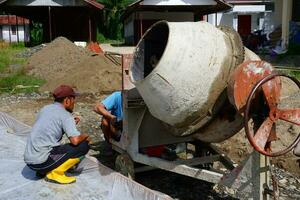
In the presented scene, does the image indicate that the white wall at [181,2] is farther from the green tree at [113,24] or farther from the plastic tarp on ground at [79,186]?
the green tree at [113,24]

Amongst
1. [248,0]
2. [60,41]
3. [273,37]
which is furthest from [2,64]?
[248,0]

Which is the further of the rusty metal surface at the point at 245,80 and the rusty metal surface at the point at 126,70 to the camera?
the rusty metal surface at the point at 126,70

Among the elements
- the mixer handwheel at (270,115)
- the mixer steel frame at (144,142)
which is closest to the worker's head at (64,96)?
the mixer steel frame at (144,142)

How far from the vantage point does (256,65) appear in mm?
3555

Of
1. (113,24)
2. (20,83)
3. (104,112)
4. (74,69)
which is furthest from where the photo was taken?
(113,24)

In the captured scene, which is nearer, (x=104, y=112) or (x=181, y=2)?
(x=104, y=112)

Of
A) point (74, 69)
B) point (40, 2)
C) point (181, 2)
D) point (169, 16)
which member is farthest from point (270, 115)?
point (169, 16)

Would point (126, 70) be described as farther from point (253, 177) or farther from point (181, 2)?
point (181, 2)

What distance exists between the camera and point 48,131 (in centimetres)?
464

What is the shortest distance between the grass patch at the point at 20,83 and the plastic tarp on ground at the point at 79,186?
666 centimetres

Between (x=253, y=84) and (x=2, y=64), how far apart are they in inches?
615

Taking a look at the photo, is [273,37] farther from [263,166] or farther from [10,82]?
[263,166]

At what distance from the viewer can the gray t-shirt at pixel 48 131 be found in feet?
15.1

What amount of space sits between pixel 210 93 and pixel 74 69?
32.6 ft
